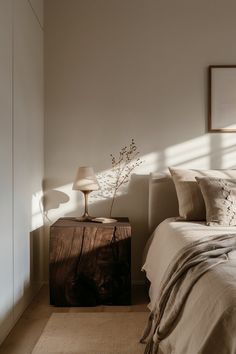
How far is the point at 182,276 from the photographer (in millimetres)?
1963

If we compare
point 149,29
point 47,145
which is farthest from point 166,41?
point 47,145

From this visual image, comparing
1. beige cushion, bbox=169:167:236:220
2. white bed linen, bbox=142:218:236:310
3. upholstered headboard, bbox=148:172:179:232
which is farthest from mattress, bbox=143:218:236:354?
upholstered headboard, bbox=148:172:179:232

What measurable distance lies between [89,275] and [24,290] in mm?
512

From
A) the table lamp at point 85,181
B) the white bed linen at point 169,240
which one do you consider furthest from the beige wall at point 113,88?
the white bed linen at point 169,240

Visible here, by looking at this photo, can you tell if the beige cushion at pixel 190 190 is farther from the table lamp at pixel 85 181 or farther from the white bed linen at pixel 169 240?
the table lamp at pixel 85 181

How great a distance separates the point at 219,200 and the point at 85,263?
1161 mm

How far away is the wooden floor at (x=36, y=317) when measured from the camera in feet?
7.89

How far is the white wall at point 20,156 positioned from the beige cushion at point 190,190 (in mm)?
1236

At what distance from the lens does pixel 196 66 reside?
3.74 meters

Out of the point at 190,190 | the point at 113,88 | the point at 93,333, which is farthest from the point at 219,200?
the point at 113,88

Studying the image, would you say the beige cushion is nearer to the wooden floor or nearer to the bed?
the bed

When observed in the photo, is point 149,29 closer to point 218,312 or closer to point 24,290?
point 24,290

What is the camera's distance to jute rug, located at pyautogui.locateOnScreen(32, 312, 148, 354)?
2.36 m

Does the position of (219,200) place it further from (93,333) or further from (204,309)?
(204,309)
